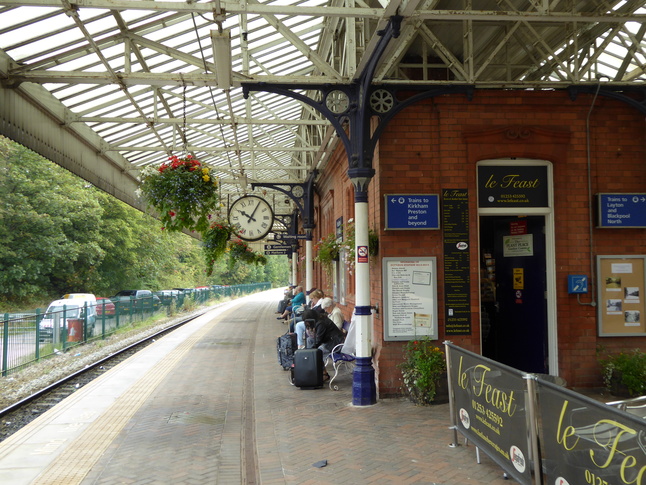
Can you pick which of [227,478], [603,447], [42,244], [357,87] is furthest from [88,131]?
[42,244]

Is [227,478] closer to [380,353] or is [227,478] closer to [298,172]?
[380,353]

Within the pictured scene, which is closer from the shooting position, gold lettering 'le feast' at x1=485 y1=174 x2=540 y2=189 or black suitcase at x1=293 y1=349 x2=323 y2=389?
gold lettering 'le feast' at x1=485 y1=174 x2=540 y2=189

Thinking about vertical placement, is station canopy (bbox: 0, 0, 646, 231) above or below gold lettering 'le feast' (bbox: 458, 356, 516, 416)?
above

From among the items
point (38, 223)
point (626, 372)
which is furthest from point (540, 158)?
point (38, 223)

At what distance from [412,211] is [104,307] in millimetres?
13595

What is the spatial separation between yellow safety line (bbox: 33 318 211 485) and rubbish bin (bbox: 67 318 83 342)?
607 centimetres

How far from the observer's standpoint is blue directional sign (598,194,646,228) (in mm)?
8273

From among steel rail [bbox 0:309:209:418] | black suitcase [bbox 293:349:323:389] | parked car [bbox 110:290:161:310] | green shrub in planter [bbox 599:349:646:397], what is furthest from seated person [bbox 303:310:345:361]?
parked car [bbox 110:290:161:310]

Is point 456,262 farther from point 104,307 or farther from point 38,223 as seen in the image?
point 38,223

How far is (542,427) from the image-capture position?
12.6 ft

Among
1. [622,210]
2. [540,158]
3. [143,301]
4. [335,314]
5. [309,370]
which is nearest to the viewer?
[622,210]

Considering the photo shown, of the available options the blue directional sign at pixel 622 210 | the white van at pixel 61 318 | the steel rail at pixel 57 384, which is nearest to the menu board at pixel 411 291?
the blue directional sign at pixel 622 210

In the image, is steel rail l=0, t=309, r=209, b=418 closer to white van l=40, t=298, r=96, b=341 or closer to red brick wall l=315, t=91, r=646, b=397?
white van l=40, t=298, r=96, b=341

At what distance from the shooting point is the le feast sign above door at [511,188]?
8.50 meters
